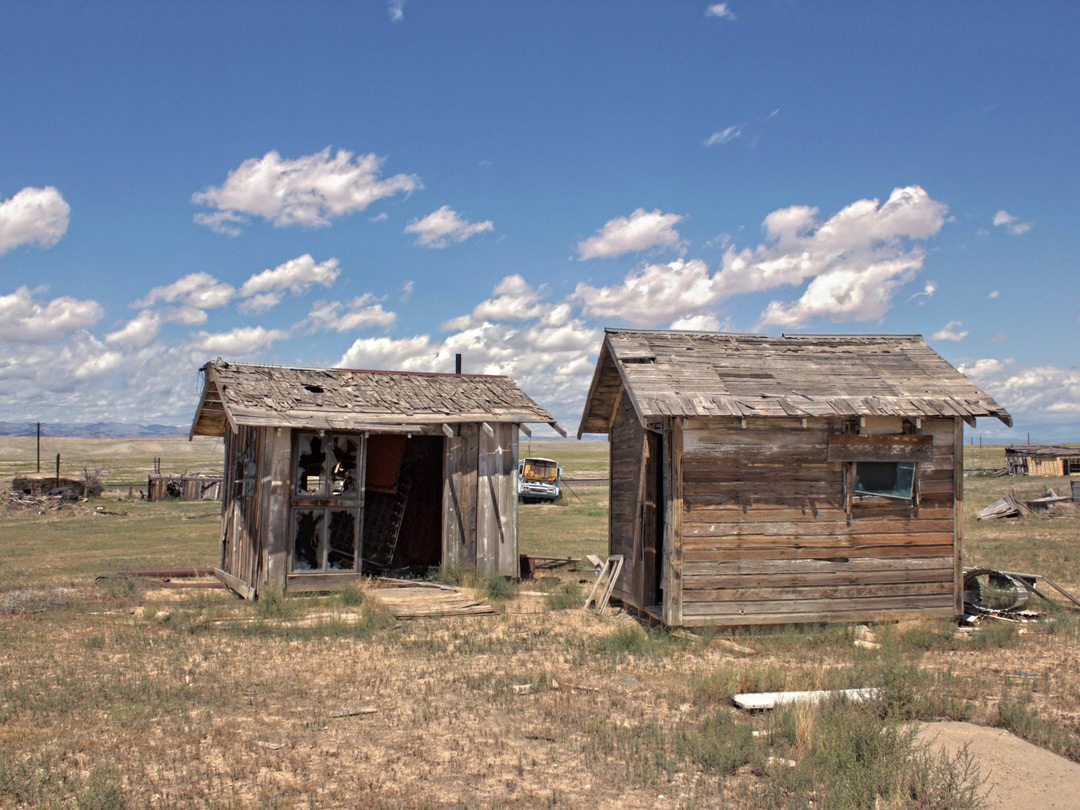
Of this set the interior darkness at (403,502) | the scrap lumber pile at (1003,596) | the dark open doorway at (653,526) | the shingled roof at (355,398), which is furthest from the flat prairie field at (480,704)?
the interior darkness at (403,502)

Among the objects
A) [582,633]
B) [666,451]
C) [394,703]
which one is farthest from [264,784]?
[666,451]

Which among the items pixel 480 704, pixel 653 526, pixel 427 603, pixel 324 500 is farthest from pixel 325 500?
pixel 480 704

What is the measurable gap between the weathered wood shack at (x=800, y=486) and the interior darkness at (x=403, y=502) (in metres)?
6.61

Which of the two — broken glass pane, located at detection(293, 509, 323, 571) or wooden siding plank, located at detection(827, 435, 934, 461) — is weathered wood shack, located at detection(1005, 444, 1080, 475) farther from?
broken glass pane, located at detection(293, 509, 323, 571)

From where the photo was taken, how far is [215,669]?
8555mm

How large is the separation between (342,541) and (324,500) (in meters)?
1.89

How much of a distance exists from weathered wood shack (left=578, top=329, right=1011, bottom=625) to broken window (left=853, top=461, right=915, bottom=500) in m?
0.02

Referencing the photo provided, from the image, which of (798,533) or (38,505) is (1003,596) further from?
(38,505)

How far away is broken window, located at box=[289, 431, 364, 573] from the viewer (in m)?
13.3

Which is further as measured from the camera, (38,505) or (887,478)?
(38,505)

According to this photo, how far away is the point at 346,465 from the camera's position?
1413 cm

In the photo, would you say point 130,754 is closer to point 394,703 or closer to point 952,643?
point 394,703

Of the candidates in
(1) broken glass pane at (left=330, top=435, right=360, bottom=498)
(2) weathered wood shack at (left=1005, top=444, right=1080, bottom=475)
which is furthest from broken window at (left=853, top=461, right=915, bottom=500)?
(2) weathered wood shack at (left=1005, top=444, right=1080, bottom=475)

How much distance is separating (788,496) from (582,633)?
10.7 ft
